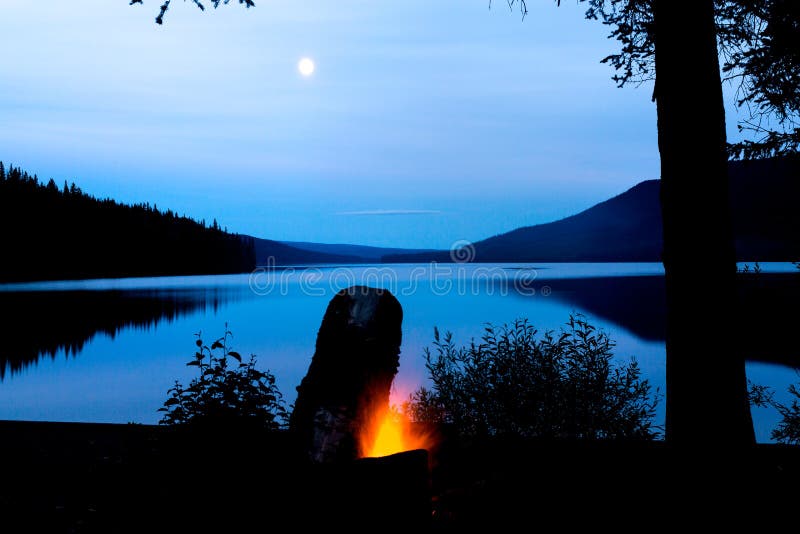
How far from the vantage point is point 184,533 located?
5.25m

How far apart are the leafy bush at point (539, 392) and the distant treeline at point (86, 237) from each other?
104728mm

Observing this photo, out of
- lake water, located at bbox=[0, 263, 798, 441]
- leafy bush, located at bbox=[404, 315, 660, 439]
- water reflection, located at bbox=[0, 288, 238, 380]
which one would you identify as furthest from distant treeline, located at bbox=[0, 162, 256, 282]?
leafy bush, located at bbox=[404, 315, 660, 439]

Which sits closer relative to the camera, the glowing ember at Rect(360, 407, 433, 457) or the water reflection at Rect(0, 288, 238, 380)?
the glowing ember at Rect(360, 407, 433, 457)

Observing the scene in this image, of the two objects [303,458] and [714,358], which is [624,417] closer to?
[714,358]

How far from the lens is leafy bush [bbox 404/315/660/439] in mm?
10094

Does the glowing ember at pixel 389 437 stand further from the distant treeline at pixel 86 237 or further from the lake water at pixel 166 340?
the distant treeline at pixel 86 237

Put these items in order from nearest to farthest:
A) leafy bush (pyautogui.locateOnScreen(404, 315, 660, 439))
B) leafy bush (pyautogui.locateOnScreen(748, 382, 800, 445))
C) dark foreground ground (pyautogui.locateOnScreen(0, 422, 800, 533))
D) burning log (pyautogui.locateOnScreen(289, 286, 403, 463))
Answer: dark foreground ground (pyautogui.locateOnScreen(0, 422, 800, 533)) → burning log (pyautogui.locateOnScreen(289, 286, 403, 463)) → leafy bush (pyautogui.locateOnScreen(404, 315, 660, 439)) → leafy bush (pyautogui.locateOnScreen(748, 382, 800, 445))

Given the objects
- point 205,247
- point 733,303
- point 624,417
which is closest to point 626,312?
point 624,417

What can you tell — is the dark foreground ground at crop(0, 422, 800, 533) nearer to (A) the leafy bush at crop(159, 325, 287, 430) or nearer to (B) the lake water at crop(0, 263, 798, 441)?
(A) the leafy bush at crop(159, 325, 287, 430)

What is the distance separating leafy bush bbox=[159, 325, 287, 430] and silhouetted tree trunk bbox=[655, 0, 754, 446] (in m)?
4.80

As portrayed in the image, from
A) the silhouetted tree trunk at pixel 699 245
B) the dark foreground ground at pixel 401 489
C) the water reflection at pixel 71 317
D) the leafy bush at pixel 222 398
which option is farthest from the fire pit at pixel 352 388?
the water reflection at pixel 71 317

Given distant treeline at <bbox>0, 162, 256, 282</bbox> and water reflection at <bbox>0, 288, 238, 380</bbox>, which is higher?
distant treeline at <bbox>0, 162, 256, 282</bbox>

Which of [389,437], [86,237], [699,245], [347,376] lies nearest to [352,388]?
[347,376]

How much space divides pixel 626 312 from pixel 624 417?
5444 centimetres
